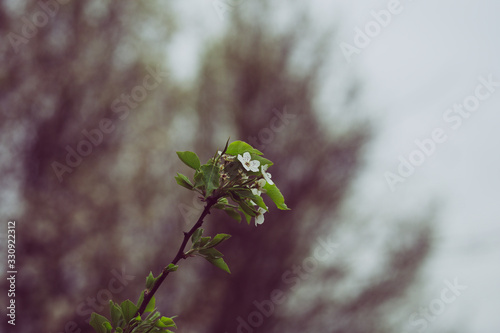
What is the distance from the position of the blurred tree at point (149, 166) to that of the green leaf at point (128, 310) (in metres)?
1.47

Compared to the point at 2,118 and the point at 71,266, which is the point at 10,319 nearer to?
the point at 71,266

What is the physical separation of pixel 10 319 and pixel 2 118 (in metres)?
0.80

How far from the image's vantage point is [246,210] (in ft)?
1.25

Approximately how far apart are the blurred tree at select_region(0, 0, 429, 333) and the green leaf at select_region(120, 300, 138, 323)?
57.9 inches

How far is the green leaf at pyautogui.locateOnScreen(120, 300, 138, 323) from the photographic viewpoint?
36cm

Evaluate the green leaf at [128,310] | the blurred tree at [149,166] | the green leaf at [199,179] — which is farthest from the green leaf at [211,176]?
the blurred tree at [149,166]

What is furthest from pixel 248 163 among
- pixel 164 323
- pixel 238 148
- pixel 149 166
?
pixel 149 166

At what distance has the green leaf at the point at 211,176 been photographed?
1.21 ft

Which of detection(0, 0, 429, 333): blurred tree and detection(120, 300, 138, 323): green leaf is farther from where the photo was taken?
detection(0, 0, 429, 333): blurred tree

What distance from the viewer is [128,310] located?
361mm

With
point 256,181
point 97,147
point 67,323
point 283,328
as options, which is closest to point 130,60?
point 97,147

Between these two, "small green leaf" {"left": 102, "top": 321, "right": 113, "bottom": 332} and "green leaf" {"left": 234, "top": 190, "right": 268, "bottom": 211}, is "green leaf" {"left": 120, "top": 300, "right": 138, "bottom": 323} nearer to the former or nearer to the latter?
"small green leaf" {"left": 102, "top": 321, "right": 113, "bottom": 332}

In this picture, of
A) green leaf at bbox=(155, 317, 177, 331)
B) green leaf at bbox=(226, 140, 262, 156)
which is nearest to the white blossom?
green leaf at bbox=(226, 140, 262, 156)

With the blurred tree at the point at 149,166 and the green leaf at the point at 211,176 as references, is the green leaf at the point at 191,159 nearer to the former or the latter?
the green leaf at the point at 211,176
